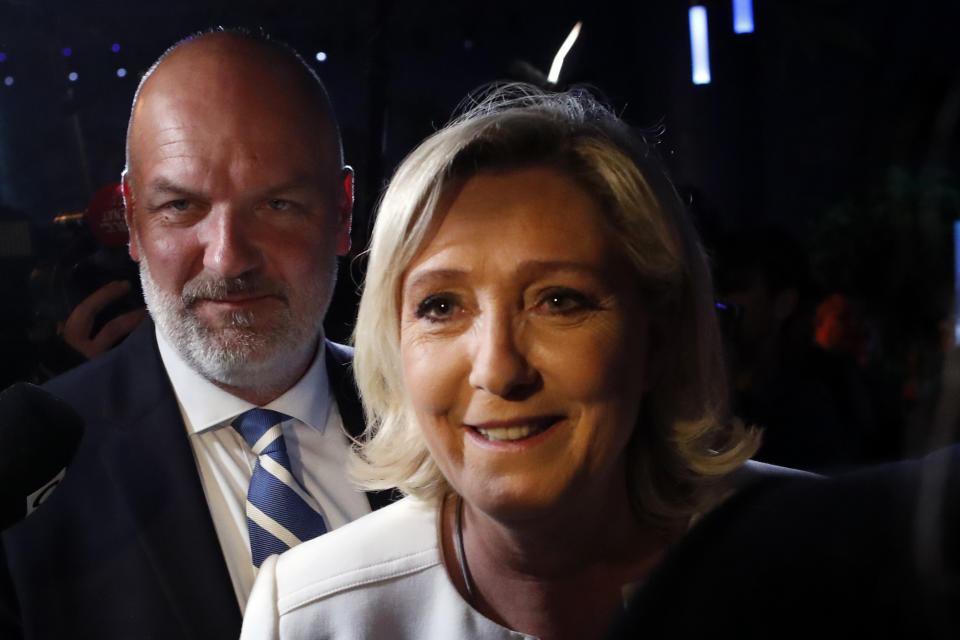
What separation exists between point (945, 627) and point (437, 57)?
1.29 meters

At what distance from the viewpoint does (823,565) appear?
1.64 ft

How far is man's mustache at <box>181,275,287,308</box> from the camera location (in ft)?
4.69

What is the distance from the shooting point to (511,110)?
4.50 ft

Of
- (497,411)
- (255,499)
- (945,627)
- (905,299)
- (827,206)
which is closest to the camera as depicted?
(945,627)

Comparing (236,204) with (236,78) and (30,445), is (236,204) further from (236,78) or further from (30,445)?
(30,445)

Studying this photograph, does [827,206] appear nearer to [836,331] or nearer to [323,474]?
[836,331]

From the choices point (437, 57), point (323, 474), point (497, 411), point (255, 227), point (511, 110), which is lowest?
point (323, 474)

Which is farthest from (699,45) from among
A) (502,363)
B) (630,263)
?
(502,363)

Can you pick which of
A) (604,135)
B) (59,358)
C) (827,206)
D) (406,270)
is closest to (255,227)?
(406,270)

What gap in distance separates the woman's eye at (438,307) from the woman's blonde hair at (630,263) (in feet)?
0.20

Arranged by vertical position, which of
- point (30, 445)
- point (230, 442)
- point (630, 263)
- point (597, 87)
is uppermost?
point (597, 87)

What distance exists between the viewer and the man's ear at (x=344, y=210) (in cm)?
153

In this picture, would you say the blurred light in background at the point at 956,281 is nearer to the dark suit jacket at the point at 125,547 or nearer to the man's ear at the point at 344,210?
the man's ear at the point at 344,210

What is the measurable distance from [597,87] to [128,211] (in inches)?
28.9
